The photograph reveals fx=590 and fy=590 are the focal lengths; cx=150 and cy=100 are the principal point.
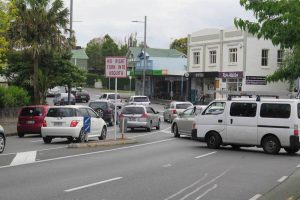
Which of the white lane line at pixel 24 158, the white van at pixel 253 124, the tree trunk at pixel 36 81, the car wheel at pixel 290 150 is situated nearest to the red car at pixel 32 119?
the white lane line at pixel 24 158

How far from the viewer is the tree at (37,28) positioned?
38500 mm

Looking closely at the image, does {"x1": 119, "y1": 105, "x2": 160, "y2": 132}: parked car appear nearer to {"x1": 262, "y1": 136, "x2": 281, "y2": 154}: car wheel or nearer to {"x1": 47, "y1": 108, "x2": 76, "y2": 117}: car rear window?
{"x1": 47, "y1": 108, "x2": 76, "y2": 117}: car rear window

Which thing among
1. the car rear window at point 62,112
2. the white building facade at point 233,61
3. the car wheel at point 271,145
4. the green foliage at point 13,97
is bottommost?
the car wheel at point 271,145

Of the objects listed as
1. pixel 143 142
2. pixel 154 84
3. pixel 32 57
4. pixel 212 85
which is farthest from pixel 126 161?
pixel 154 84

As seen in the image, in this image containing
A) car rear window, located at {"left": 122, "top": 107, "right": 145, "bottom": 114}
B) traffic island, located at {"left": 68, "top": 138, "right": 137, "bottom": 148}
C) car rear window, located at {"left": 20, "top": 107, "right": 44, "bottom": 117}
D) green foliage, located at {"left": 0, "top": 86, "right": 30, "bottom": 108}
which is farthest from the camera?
green foliage, located at {"left": 0, "top": 86, "right": 30, "bottom": 108}

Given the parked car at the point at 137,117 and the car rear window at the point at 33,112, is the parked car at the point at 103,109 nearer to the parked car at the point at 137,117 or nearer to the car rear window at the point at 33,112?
the parked car at the point at 137,117

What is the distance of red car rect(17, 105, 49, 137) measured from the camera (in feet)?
93.1

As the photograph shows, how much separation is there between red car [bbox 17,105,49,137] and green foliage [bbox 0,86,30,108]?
10009mm

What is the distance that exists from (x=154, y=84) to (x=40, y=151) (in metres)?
66.4

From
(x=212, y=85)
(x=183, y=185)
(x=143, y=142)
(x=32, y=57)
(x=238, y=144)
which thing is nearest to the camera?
(x=183, y=185)

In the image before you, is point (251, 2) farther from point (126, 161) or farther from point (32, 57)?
point (32, 57)

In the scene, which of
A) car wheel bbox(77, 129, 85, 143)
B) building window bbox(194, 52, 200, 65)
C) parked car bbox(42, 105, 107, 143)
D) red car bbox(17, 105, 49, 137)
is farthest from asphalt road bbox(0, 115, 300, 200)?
building window bbox(194, 52, 200, 65)

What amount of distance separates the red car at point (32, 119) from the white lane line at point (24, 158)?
8969mm

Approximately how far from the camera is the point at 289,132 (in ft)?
65.8
